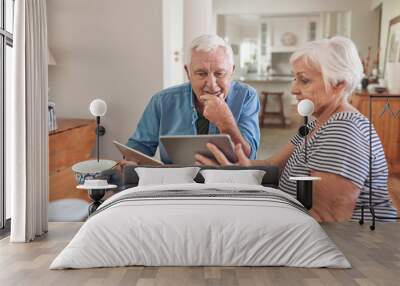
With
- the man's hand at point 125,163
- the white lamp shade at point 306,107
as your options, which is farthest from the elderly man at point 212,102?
the white lamp shade at point 306,107

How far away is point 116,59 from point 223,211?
2.04 m

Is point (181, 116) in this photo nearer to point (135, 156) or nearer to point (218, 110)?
point (218, 110)

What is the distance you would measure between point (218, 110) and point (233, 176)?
62 centimetres

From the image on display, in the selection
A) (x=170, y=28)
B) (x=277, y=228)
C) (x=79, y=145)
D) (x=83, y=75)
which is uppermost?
(x=170, y=28)

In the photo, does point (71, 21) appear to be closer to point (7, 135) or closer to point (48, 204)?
point (7, 135)

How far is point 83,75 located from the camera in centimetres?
536

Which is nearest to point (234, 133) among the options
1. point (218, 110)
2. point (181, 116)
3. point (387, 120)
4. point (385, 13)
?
point (218, 110)

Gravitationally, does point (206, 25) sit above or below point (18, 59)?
above

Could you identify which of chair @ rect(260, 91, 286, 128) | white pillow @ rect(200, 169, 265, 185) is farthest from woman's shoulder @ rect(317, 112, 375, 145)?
white pillow @ rect(200, 169, 265, 185)

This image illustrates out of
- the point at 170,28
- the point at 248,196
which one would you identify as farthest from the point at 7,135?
the point at 248,196

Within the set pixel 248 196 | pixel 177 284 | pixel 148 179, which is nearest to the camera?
pixel 177 284

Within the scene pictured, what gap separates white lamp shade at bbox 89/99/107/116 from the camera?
5.34m

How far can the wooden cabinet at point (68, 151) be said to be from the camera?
17.3 feet

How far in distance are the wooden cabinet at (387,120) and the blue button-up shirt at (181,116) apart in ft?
3.06
